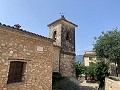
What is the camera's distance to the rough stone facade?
770 cm

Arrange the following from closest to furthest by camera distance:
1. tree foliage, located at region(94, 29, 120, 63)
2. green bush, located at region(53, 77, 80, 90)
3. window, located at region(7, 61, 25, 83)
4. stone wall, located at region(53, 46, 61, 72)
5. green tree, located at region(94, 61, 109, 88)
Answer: window, located at region(7, 61, 25, 83) < green bush, located at region(53, 77, 80, 90) < stone wall, located at region(53, 46, 61, 72) < tree foliage, located at region(94, 29, 120, 63) < green tree, located at region(94, 61, 109, 88)

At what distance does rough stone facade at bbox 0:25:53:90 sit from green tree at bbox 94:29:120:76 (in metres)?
12.4

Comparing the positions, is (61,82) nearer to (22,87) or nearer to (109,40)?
(22,87)

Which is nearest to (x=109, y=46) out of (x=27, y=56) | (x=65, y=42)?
(x=65, y=42)

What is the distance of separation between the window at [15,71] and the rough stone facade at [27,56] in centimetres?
33

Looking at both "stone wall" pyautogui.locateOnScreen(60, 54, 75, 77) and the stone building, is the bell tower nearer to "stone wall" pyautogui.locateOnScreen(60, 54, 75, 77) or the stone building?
"stone wall" pyautogui.locateOnScreen(60, 54, 75, 77)

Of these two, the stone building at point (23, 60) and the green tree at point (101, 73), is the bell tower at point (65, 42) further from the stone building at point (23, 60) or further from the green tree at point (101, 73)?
the stone building at point (23, 60)

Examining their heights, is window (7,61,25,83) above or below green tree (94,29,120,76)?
below

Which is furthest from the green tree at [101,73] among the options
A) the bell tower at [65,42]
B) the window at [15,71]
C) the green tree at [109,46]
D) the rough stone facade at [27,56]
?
the window at [15,71]

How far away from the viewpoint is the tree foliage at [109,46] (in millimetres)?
19391

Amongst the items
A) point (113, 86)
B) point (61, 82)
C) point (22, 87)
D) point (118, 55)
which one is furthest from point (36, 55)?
point (118, 55)

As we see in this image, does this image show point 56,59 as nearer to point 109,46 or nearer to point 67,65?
point 67,65

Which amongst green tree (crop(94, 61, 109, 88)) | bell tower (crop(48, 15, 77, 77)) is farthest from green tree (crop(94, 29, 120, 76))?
bell tower (crop(48, 15, 77, 77))

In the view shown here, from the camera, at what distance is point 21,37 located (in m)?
8.57
